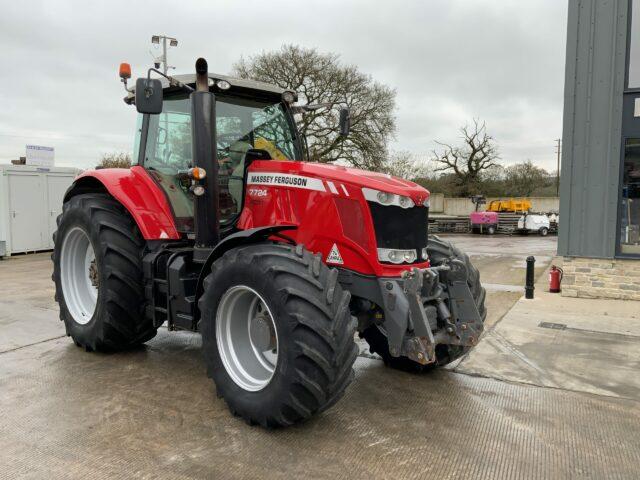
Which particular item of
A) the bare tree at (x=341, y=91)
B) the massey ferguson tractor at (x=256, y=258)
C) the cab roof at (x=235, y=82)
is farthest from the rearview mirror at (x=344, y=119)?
the bare tree at (x=341, y=91)

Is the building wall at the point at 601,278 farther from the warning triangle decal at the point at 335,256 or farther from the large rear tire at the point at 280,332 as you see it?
the large rear tire at the point at 280,332

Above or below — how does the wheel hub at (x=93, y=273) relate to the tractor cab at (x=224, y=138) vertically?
below

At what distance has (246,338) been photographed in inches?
144

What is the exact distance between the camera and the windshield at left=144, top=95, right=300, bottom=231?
4.29m

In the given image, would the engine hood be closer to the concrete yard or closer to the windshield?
the windshield

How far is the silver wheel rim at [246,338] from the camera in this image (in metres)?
3.41

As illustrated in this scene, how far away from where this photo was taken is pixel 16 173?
44.0 feet

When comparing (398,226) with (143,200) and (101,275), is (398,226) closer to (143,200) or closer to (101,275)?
(143,200)

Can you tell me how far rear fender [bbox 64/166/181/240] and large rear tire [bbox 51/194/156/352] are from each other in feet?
0.66

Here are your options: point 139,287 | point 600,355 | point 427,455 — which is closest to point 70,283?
point 139,287

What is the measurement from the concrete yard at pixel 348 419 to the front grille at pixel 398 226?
3.88 ft

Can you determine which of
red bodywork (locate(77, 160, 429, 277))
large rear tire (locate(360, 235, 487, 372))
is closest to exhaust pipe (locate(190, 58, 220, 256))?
A: red bodywork (locate(77, 160, 429, 277))

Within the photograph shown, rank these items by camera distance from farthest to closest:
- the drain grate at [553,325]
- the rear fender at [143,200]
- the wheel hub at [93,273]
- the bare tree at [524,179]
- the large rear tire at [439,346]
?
the bare tree at [524,179]
the drain grate at [553,325]
the wheel hub at [93,273]
the rear fender at [143,200]
the large rear tire at [439,346]

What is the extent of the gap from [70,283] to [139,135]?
Answer: 1.68m
